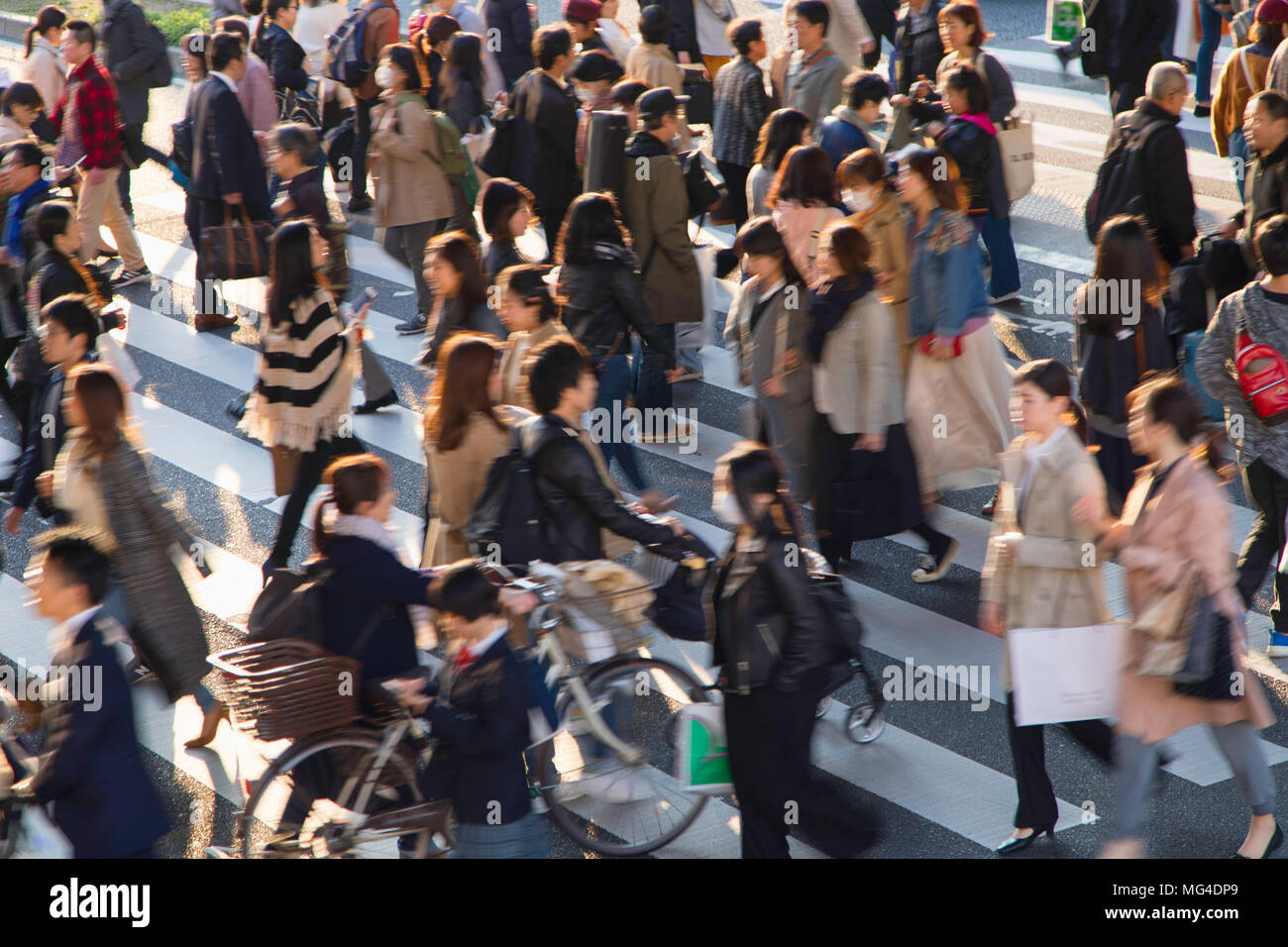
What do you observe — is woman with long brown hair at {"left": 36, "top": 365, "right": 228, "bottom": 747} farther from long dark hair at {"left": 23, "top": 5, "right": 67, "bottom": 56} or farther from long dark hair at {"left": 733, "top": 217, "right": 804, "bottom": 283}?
long dark hair at {"left": 23, "top": 5, "right": 67, "bottom": 56}

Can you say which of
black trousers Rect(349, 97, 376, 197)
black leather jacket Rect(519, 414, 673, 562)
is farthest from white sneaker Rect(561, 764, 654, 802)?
black trousers Rect(349, 97, 376, 197)

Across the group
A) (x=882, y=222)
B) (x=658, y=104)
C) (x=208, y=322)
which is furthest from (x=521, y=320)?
(x=208, y=322)

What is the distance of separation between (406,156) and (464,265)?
3579mm

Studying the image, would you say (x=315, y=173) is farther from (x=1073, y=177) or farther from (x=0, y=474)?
(x=1073, y=177)

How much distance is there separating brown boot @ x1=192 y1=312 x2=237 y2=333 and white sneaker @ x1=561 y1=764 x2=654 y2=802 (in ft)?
22.9

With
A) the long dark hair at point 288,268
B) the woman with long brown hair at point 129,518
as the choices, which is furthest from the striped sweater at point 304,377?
the woman with long brown hair at point 129,518

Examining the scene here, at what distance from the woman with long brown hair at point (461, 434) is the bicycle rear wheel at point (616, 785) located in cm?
85

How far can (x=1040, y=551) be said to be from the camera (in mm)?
5062

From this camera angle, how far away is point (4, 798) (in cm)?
477

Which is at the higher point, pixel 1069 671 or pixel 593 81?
pixel 593 81

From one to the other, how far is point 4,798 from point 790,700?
245cm

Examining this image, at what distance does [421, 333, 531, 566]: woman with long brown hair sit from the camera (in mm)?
5703

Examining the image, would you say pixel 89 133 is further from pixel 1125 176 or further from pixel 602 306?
pixel 1125 176

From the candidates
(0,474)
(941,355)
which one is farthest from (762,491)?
(0,474)
